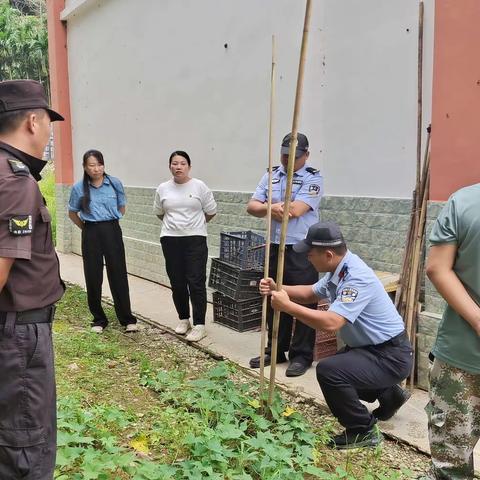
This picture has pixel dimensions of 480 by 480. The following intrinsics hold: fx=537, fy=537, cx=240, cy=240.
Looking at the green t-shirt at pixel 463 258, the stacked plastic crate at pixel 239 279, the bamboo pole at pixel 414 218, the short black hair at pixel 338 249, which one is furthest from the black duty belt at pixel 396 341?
the stacked plastic crate at pixel 239 279

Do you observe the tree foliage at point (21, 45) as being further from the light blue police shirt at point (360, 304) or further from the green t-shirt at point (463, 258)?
the green t-shirt at point (463, 258)

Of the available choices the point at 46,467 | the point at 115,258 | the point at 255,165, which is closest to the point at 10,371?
the point at 46,467

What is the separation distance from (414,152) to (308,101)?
1276 millimetres

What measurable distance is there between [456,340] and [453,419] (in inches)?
14.0

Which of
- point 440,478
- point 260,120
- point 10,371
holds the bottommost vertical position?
point 440,478

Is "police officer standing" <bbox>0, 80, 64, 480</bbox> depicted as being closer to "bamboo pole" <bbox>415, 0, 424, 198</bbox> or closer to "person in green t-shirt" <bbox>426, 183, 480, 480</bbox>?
"person in green t-shirt" <bbox>426, 183, 480, 480</bbox>

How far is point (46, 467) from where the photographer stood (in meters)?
1.99

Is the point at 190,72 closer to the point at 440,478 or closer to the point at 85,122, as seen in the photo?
the point at 85,122

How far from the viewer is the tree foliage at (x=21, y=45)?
24.0 metres

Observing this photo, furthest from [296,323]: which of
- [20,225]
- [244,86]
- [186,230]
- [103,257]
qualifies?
[244,86]

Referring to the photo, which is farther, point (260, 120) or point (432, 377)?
point (260, 120)

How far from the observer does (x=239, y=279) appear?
520 centimetres

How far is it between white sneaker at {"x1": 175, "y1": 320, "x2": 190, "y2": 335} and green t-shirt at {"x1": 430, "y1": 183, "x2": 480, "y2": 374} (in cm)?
331

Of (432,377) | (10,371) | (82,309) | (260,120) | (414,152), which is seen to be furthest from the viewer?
(82,309)
